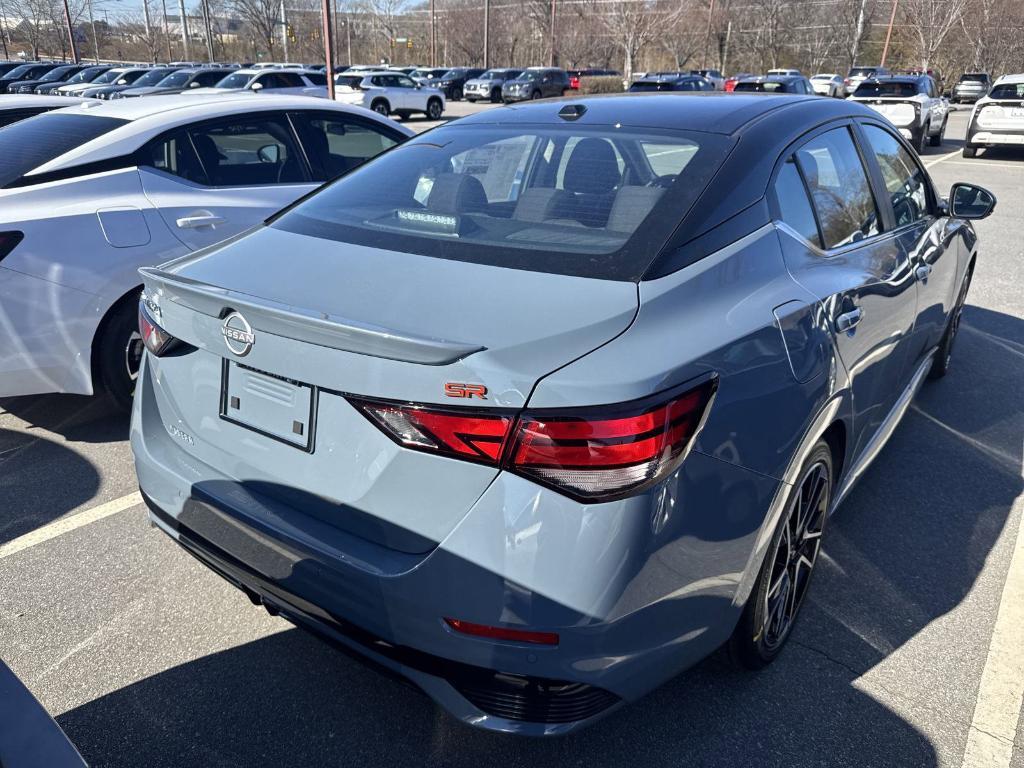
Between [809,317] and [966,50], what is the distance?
5890 cm

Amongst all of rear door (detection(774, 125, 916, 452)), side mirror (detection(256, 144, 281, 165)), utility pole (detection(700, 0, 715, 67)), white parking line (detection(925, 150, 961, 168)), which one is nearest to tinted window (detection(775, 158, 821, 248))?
rear door (detection(774, 125, 916, 452))

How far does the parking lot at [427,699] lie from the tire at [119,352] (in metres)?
0.44

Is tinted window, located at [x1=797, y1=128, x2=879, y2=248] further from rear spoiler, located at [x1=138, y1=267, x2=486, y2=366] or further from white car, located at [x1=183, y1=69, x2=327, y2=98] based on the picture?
white car, located at [x1=183, y1=69, x2=327, y2=98]

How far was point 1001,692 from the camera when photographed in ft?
8.18

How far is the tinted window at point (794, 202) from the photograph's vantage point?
2463 mm

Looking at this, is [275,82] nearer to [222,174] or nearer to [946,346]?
[222,174]

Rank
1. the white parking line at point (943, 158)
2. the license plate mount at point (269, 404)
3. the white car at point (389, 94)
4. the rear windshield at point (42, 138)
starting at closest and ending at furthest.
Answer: the license plate mount at point (269, 404) → the rear windshield at point (42, 138) → the white parking line at point (943, 158) → the white car at point (389, 94)

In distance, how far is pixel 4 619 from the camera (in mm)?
Answer: 2734

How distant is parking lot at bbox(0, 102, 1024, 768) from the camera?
88.2 inches

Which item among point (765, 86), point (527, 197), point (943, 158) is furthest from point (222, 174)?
point (765, 86)

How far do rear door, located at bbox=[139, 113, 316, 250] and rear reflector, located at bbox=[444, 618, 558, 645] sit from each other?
10.4ft

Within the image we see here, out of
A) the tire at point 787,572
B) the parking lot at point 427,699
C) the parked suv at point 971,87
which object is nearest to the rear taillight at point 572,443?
the tire at point 787,572

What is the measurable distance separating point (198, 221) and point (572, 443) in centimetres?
332

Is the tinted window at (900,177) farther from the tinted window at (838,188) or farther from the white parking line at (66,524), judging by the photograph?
the white parking line at (66,524)
